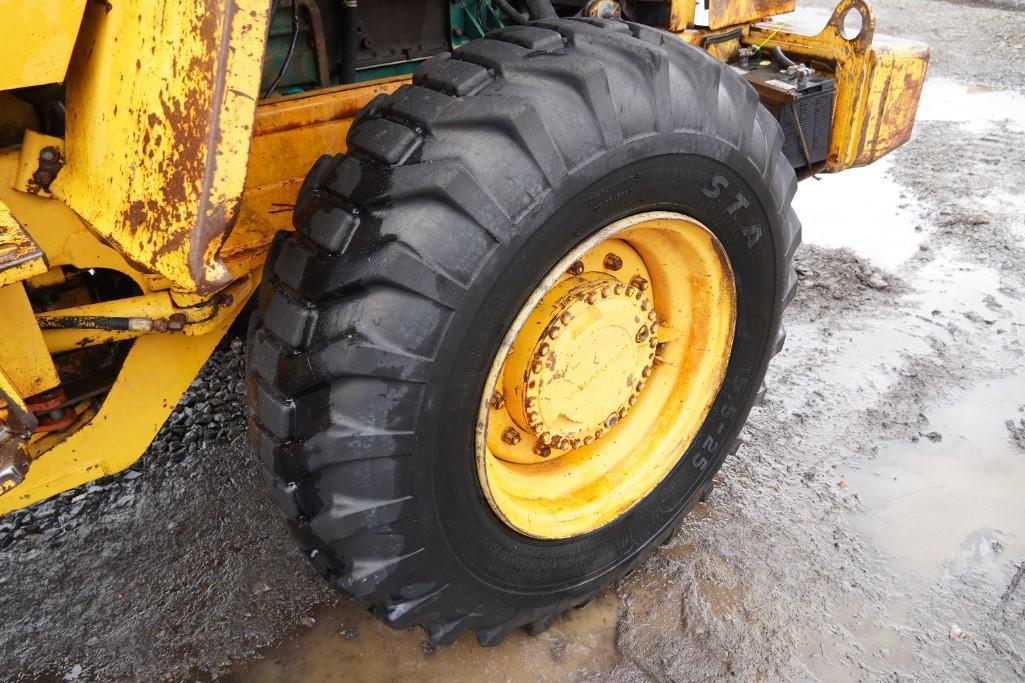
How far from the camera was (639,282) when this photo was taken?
2.10 metres

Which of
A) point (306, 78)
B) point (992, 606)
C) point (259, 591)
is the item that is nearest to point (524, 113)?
point (306, 78)

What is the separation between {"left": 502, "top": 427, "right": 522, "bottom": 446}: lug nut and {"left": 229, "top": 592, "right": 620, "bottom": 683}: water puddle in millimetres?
583

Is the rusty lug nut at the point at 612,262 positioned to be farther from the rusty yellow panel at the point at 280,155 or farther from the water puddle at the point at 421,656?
the water puddle at the point at 421,656

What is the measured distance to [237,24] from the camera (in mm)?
1262

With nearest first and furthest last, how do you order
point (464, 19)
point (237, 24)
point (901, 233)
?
1. point (237, 24)
2. point (464, 19)
3. point (901, 233)

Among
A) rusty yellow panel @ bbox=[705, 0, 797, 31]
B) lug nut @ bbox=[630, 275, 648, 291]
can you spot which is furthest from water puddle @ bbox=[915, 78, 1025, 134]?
lug nut @ bbox=[630, 275, 648, 291]

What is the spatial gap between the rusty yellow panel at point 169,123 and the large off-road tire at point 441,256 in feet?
0.74

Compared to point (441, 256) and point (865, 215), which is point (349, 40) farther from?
point (865, 215)

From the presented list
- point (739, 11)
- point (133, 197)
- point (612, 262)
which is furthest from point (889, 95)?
point (133, 197)

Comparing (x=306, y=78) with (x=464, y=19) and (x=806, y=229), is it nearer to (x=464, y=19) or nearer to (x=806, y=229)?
(x=464, y=19)

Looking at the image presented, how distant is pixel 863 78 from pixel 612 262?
1369 mm

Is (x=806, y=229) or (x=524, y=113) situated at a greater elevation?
(x=524, y=113)

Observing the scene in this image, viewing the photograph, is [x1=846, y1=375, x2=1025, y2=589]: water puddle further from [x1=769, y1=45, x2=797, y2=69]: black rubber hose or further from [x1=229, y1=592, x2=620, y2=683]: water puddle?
[x1=769, y1=45, x2=797, y2=69]: black rubber hose

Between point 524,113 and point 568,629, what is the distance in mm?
1419
